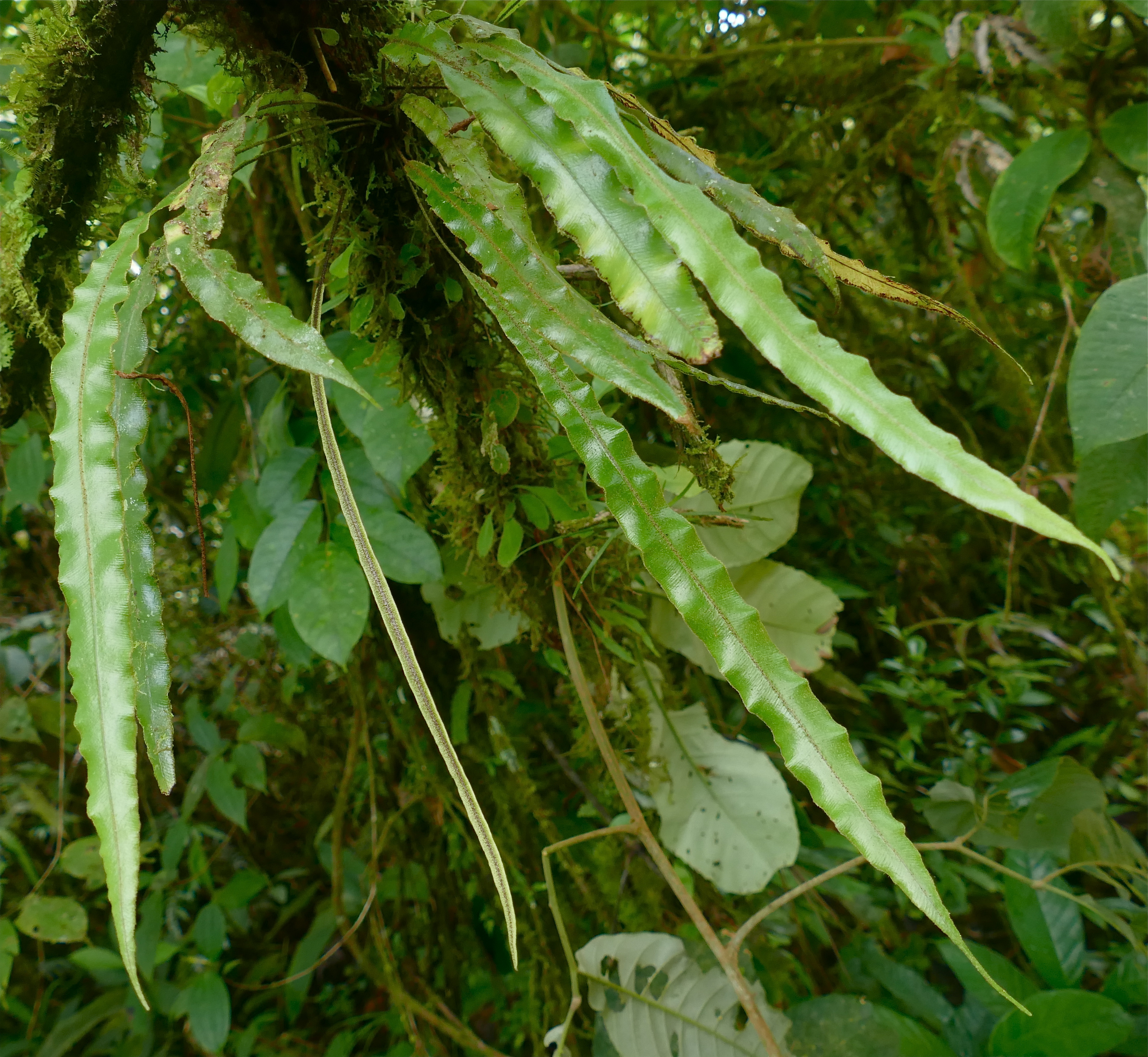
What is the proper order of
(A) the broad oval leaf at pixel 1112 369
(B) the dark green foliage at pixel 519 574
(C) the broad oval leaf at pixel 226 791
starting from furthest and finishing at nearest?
(C) the broad oval leaf at pixel 226 791 → (A) the broad oval leaf at pixel 1112 369 → (B) the dark green foliage at pixel 519 574

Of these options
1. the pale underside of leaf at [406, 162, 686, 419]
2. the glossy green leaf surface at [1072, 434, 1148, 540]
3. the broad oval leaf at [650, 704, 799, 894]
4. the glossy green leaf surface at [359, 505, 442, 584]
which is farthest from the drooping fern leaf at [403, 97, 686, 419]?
the glossy green leaf surface at [1072, 434, 1148, 540]

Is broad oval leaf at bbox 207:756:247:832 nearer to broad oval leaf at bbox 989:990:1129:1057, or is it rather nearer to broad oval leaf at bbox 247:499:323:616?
broad oval leaf at bbox 247:499:323:616

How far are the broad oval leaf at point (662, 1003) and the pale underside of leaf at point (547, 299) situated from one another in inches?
18.3

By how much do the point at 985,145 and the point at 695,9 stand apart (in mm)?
488

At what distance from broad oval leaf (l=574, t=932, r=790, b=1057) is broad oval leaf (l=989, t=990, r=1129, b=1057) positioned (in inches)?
9.7

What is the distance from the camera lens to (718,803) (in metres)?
0.64

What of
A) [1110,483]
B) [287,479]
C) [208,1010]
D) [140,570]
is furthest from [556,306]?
[208,1010]

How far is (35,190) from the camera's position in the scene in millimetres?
430

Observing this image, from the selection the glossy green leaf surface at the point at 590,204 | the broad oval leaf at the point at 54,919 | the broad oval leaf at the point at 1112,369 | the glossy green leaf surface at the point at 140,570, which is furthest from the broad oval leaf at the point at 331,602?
the broad oval leaf at the point at 54,919

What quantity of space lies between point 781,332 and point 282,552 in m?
0.52

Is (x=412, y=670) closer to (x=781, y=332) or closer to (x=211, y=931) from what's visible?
(x=781, y=332)

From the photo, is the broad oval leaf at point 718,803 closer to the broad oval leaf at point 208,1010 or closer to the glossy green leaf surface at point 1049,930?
the glossy green leaf surface at point 1049,930

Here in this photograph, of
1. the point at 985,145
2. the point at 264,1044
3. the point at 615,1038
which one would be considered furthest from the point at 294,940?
the point at 985,145

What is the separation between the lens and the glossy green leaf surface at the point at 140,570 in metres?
0.29
